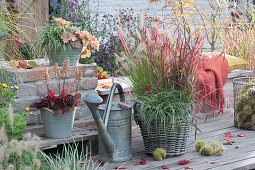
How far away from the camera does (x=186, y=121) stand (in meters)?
2.81

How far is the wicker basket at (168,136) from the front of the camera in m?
2.80

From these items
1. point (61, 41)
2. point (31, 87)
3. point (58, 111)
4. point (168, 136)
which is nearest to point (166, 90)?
point (168, 136)

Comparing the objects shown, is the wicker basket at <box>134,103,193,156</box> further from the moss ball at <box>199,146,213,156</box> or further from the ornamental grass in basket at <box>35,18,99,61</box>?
the ornamental grass in basket at <box>35,18,99,61</box>

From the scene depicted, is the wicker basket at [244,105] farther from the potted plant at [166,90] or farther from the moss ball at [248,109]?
the potted plant at [166,90]

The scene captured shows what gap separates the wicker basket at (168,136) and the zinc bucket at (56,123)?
0.55 m

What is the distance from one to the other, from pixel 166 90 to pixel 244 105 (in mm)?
1135

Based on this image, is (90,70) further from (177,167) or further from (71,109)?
(177,167)

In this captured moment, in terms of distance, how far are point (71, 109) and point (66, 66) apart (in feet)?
1.08

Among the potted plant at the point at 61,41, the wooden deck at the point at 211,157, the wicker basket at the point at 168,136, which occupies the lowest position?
the wooden deck at the point at 211,157

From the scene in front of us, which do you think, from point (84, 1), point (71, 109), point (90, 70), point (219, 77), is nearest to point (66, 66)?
point (71, 109)

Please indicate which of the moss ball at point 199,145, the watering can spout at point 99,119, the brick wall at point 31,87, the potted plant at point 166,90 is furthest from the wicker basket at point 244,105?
the brick wall at point 31,87

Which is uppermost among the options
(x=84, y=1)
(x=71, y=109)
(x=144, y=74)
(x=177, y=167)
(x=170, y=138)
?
(x=84, y=1)

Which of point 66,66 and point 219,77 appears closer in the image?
point 66,66

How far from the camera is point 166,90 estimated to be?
9.32ft
